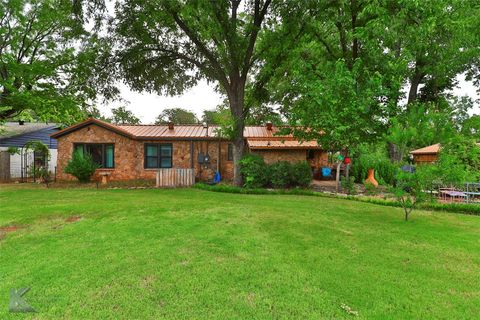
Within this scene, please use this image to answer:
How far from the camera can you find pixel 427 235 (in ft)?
18.9

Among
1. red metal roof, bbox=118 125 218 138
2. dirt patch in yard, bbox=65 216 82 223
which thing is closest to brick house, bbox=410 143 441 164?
red metal roof, bbox=118 125 218 138

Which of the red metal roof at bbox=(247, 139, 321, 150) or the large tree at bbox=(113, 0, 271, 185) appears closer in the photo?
the large tree at bbox=(113, 0, 271, 185)

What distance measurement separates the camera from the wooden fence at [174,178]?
1345 cm

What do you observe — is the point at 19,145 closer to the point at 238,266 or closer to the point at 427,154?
the point at 238,266

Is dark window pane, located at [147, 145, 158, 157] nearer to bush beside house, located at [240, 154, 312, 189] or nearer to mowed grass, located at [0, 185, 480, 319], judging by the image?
bush beside house, located at [240, 154, 312, 189]

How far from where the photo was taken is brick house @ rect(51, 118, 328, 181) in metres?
15.1

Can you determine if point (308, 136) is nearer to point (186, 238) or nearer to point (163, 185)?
point (163, 185)

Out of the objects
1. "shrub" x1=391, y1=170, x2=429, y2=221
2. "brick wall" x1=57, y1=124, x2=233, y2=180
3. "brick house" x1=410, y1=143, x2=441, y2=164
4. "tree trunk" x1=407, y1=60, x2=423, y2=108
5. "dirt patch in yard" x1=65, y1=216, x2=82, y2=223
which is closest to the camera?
"dirt patch in yard" x1=65, y1=216, x2=82, y2=223

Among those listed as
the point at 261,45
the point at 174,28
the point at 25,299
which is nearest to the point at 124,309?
the point at 25,299

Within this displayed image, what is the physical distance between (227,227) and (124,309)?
3237mm

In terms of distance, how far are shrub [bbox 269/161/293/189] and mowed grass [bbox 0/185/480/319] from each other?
17.3 ft

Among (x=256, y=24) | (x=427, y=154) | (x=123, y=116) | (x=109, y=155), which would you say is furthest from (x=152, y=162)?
(x=123, y=116)
